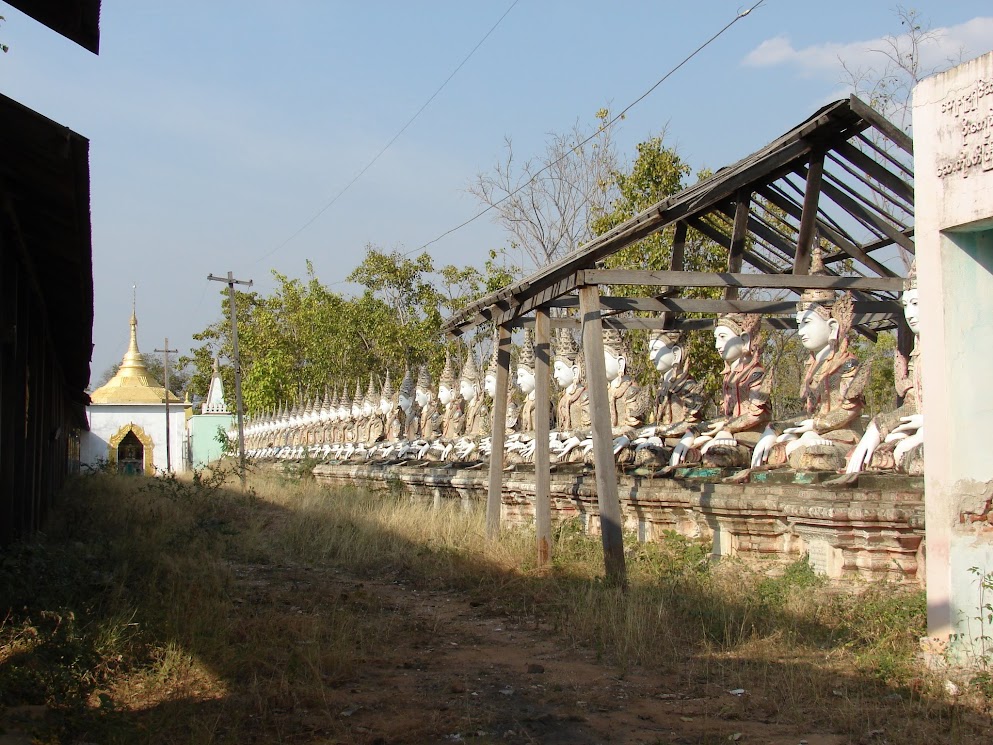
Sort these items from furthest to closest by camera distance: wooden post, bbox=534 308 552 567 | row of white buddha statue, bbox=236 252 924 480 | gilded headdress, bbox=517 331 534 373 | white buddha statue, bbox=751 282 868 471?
gilded headdress, bbox=517 331 534 373 < wooden post, bbox=534 308 552 567 < white buddha statue, bbox=751 282 868 471 < row of white buddha statue, bbox=236 252 924 480

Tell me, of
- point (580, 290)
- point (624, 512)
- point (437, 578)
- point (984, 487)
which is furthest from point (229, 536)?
point (984, 487)

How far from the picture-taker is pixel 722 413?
12.5 meters

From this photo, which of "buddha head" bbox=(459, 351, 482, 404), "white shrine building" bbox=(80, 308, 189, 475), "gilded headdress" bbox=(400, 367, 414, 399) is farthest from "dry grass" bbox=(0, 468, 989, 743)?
"white shrine building" bbox=(80, 308, 189, 475)

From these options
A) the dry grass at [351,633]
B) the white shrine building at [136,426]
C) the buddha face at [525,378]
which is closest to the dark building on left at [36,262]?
the dry grass at [351,633]

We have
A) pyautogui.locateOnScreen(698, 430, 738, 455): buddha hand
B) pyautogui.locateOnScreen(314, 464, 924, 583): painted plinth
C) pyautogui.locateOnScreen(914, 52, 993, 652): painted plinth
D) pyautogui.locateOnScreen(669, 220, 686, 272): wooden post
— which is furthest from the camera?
pyautogui.locateOnScreen(669, 220, 686, 272): wooden post

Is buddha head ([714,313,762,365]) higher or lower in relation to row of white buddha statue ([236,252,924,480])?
higher

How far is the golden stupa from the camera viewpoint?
49.9 m

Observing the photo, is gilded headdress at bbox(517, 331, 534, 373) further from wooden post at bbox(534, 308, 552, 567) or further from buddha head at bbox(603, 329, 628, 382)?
wooden post at bbox(534, 308, 552, 567)

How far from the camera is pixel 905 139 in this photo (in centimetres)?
814

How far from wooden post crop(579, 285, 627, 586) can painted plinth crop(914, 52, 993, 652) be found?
3051 millimetres

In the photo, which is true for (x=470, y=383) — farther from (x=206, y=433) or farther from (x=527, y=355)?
(x=206, y=433)

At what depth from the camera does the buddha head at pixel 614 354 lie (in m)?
11.9

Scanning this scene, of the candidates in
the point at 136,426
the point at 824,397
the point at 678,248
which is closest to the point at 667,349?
the point at 678,248

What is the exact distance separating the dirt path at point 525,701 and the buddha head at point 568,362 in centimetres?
570
